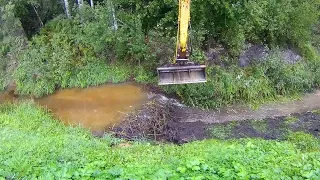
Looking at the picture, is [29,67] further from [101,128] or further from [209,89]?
[209,89]

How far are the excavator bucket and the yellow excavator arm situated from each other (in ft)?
1.05

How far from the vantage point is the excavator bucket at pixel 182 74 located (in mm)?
7773

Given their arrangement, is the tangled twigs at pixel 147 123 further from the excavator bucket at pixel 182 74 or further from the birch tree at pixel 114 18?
the birch tree at pixel 114 18

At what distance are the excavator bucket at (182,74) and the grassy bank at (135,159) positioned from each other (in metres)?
1.31

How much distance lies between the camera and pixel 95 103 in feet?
32.6

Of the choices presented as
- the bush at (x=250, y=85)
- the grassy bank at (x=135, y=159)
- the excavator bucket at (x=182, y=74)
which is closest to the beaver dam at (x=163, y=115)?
the bush at (x=250, y=85)

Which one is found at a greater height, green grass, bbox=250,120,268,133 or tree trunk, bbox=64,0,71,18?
tree trunk, bbox=64,0,71,18

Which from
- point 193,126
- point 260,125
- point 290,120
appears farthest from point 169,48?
point 290,120

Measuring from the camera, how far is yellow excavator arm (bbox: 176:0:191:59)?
7.48m

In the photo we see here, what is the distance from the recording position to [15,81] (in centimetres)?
1107

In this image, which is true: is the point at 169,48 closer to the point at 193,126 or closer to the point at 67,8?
the point at 193,126

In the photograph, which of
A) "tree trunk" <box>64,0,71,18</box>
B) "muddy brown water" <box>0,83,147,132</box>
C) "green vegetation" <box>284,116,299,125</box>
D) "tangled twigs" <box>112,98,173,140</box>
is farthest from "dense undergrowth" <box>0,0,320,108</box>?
"green vegetation" <box>284,116,299,125</box>

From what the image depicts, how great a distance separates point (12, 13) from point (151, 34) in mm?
3962

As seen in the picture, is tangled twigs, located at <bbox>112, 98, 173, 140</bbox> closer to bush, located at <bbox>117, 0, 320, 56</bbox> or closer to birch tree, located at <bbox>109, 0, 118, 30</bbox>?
bush, located at <bbox>117, 0, 320, 56</bbox>
